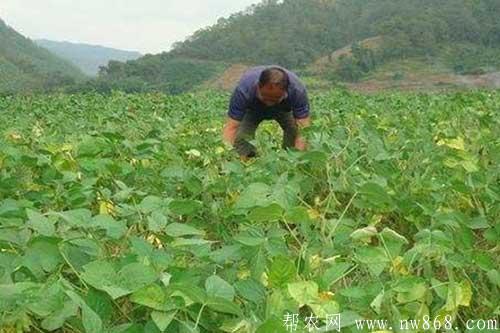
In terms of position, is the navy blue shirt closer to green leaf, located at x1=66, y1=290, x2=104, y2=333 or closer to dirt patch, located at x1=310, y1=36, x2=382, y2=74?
green leaf, located at x1=66, y1=290, x2=104, y2=333

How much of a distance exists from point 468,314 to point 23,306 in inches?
50.5

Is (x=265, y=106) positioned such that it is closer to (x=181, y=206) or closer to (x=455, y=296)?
(x=181, y=206)

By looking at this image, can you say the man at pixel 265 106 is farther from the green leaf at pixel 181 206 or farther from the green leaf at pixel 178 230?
the green leaf at pixel 178 230

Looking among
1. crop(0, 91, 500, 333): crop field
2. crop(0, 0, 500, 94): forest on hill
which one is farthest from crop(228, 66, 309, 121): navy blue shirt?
crop(0, 0, 500, 94): forest on hill

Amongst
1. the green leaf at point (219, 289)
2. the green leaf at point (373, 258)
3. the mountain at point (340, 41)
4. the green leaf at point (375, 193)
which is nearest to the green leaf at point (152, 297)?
the green leaf at point (219, 289)

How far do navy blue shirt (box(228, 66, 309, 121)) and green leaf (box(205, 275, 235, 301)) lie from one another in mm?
2985

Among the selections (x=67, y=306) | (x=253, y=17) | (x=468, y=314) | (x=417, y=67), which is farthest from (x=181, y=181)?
(x=253, y=17)

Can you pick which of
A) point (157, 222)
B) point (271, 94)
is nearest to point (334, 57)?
point (271, 94)

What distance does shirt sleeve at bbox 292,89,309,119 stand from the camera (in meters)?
4.57

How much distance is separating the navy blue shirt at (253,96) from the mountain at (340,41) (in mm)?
49363

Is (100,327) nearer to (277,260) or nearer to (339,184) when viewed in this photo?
(277,260)

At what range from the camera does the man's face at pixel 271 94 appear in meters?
4.27

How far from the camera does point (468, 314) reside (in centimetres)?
211

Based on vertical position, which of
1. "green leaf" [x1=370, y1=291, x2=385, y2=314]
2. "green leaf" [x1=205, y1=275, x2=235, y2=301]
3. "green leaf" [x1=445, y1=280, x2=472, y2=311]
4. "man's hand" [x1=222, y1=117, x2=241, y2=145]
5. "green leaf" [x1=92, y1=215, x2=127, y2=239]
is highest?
"green leaf" [x1=92, y1=215, x2=127, y2=239]
